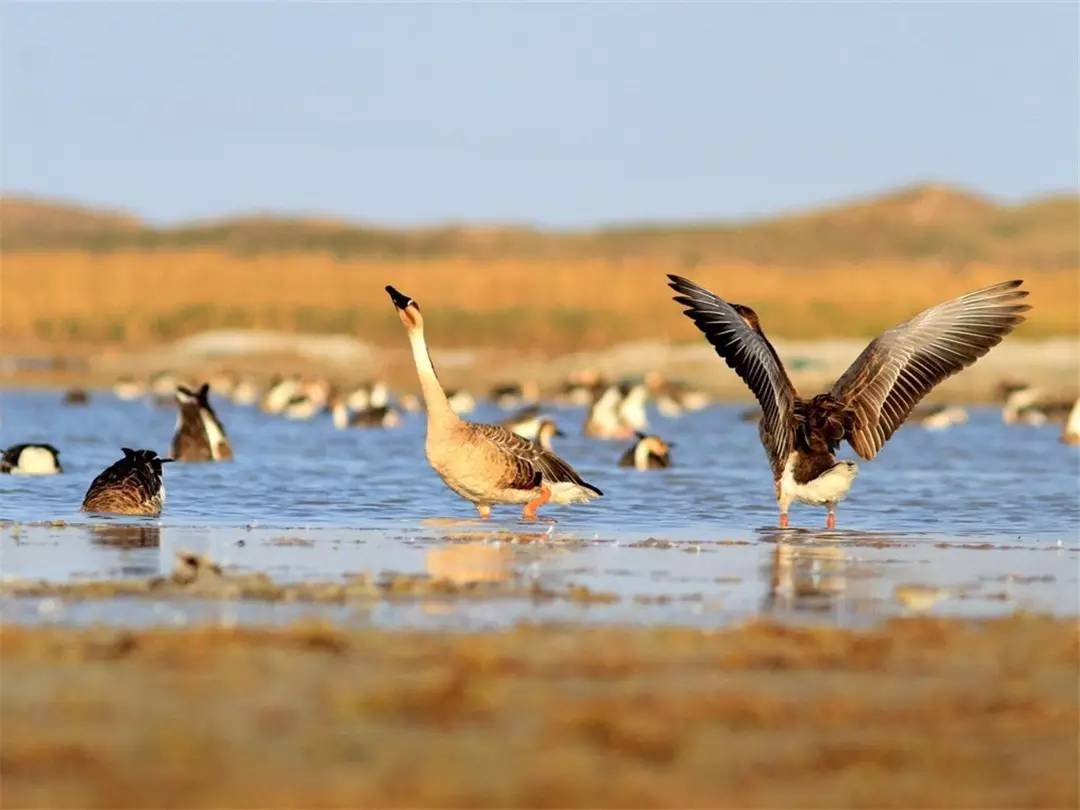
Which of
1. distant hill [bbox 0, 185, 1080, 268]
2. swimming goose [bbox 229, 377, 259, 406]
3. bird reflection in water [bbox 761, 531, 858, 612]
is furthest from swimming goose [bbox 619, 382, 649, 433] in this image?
distant hill [bbox 0, 185, 1080, 268]

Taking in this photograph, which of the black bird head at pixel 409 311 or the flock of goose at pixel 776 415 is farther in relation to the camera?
the black bird head at pixel 409 311

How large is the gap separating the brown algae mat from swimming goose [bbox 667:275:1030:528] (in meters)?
5.20

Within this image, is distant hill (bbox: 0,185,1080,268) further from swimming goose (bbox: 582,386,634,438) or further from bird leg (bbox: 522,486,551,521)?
bird leg (bbox: 522,486,551,521)

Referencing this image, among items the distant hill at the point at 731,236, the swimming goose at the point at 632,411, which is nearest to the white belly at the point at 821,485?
the swimming goose at the point at 632,411

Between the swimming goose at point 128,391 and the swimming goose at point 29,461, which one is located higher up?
the swimming goose at point 128,391

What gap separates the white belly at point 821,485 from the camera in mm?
14430

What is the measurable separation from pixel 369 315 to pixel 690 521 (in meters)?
54.3

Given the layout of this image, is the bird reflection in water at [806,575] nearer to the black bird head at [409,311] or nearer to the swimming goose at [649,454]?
the black bird head at [409,311]

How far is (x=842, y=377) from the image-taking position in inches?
590

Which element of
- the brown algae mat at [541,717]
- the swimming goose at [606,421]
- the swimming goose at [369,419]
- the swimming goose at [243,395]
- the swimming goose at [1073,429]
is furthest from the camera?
the swimming goose at [243,395]

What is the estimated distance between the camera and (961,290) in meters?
73.4

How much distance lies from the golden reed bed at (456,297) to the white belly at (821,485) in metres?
48.2

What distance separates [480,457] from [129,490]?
292cm

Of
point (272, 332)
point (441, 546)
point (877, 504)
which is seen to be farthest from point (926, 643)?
point (272, 332)
